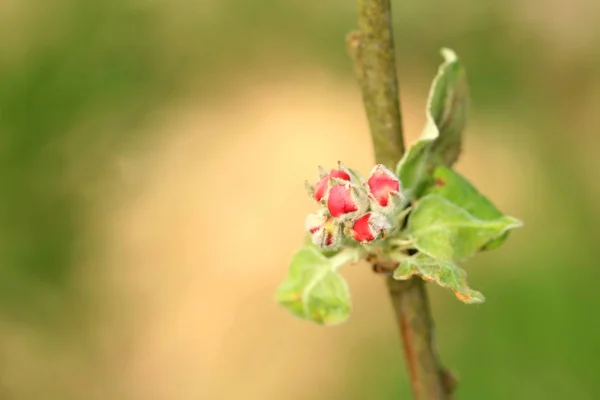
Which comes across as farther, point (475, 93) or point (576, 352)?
point (475, 93)

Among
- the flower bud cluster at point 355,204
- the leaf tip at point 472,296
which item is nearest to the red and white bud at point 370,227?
the flower bud cluster at point 355,204

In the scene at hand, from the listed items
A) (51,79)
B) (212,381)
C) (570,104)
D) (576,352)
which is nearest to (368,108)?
(576,352)

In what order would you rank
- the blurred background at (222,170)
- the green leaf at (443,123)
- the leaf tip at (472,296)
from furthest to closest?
the blurred background at (222,170)
the green leaf at (443,123)
the leaf tip at (472,296)

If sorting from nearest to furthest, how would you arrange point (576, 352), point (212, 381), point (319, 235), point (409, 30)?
point (319, 235) → point (576, 352) → point (212, 381) → point (409, 30)

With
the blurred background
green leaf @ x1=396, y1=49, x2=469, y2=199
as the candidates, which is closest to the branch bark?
green leaf @ x1=396, y1=49, x2=469, y2=199

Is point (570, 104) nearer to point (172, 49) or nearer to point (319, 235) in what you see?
point (172, 49)

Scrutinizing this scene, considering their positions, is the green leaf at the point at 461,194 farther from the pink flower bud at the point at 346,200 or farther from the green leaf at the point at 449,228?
the pink flower bud at the point at 346,200

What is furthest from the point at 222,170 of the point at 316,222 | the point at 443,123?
the point at 316,222
